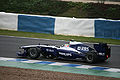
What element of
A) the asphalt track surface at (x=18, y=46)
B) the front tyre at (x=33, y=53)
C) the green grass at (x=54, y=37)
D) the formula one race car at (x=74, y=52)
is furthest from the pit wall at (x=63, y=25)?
the front tyre at (x=33, y=53)

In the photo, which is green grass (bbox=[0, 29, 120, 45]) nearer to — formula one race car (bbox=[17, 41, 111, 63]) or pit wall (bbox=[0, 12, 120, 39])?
pit wall (bbox=[0, 12, 120, 39])

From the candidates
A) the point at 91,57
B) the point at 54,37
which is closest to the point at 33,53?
the point at 91,57

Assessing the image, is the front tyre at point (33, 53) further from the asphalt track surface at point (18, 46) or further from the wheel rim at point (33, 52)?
the asphalt track surface at point (18, 46)

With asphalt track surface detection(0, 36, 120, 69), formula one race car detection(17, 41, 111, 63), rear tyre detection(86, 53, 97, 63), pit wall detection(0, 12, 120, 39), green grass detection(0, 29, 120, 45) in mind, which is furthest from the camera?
pit wall detection(0, 12, 120, 39)

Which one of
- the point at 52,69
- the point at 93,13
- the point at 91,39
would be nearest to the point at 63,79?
the point at 52,69

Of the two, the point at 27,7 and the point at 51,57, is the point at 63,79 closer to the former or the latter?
the point at 51,57

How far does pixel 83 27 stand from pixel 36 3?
12858mm

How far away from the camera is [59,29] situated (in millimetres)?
20672

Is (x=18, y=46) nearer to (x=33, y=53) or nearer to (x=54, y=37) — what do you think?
(x=33, y=53)

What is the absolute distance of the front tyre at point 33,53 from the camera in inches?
507

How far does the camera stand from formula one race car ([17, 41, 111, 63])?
12430mm

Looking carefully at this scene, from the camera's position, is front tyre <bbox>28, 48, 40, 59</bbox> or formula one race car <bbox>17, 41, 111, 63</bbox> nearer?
formula one race car <bbox>17, 41, 111, 63</bbox>

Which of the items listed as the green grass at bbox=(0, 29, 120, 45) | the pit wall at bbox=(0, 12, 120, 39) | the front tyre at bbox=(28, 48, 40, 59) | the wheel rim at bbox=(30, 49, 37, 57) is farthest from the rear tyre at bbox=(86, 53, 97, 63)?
the pit wall at bbox=(0, 12, 120, 39)

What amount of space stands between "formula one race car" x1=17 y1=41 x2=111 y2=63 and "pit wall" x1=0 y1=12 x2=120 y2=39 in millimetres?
7335
